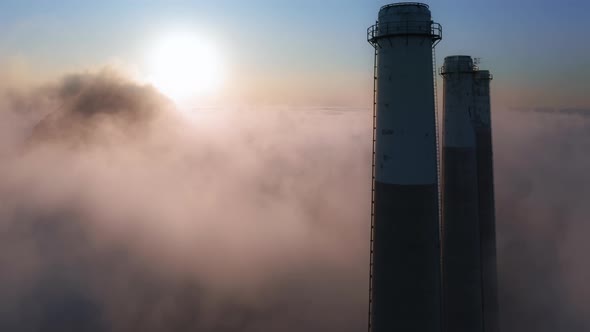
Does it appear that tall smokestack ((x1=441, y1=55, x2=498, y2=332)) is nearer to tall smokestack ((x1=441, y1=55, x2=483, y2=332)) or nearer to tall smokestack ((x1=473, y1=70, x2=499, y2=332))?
tall smokestack ((x1=441, y1=55, x2=483, y2=332))

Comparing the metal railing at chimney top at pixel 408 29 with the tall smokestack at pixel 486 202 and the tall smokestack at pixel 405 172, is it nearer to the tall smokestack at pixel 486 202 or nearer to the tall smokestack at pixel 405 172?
the tall smokestack at pixel 405 172

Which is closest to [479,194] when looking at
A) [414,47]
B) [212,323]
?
[414,47]

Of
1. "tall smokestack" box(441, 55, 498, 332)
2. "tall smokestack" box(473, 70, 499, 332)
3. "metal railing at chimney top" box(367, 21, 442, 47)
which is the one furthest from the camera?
"tall smokestack" box(473, 70, 499, 332)

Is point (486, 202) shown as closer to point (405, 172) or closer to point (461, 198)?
point (461, 198)

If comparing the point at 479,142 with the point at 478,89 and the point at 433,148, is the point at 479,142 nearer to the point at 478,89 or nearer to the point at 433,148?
the point at 478,89

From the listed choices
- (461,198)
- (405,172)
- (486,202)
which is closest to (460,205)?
(461,198)

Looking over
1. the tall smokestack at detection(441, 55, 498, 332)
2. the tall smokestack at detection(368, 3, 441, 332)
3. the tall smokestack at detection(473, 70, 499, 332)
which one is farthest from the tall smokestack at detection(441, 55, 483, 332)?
the tall smokestack at detection(368, 3, 441, 332)
